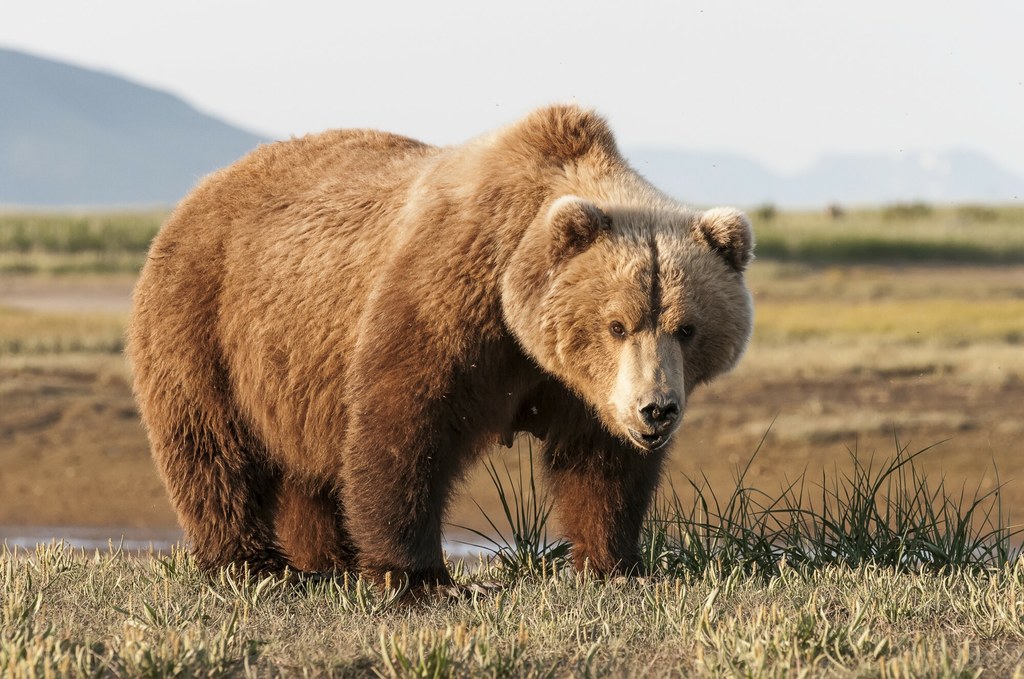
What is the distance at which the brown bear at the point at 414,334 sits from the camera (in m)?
5.27

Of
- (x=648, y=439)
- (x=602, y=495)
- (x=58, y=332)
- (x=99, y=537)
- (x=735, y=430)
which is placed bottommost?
(x=58, y=332)

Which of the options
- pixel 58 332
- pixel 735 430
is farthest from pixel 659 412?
pixel 58 332

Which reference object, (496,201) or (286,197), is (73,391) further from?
(496,201)

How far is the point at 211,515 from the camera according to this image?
6.45 metres

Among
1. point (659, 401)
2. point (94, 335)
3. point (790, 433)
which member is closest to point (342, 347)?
point (659, 401)

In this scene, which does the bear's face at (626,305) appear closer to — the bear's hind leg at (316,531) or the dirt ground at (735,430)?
the bear's hind leg at (316,531)

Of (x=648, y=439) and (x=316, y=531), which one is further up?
(x=648, y=439)

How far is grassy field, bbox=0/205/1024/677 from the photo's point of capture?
15.0ft

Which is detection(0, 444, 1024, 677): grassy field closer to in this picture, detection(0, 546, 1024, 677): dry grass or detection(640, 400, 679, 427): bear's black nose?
detection(0, 546, 1024, 677): dry grass

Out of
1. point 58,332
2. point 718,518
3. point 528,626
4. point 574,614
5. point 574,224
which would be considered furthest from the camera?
point 58,332

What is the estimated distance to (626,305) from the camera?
516 centimetres

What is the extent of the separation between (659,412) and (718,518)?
11.4 feet

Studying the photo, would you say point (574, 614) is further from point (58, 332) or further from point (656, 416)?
point (58, 332)

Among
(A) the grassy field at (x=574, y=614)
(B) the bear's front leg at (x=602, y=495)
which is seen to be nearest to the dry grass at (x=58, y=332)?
(A) the grassy field at (x=574, y=614)
